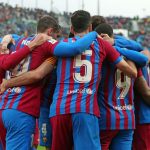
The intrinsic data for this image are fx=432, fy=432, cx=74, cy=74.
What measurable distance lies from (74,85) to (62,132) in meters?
0.49

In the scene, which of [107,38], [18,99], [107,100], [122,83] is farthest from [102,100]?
[18,99]

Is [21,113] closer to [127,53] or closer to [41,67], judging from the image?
[41,67]

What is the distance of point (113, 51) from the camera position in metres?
4.42

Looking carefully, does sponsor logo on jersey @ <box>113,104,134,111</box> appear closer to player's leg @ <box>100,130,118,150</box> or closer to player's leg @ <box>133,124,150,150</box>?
player's leg @ <box>100,130,118,150</box>

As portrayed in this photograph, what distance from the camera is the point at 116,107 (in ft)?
15.2

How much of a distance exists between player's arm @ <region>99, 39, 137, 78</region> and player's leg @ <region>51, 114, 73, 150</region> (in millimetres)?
738

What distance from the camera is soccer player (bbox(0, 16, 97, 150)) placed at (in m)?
4.37

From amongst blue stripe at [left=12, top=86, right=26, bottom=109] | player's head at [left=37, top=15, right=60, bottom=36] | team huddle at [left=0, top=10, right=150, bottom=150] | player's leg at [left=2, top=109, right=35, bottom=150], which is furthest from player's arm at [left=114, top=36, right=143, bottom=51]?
player's leg at [left=2, top=109, right=35, bottom=150]

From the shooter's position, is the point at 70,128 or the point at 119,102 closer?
the point at 70,128

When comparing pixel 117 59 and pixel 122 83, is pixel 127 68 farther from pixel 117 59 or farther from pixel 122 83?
pixel 122 83

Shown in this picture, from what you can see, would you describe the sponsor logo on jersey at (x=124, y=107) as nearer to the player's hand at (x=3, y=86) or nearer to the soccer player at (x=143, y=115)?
the soccer player at (x=143, y=115)

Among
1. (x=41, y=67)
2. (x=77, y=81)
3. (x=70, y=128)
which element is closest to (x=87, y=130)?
(x=70, y=128)

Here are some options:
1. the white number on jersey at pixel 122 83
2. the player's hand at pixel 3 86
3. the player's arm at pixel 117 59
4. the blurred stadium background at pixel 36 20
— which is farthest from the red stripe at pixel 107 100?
the blurred stadium background at pixel 36 20

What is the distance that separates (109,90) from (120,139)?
0.56 meters
